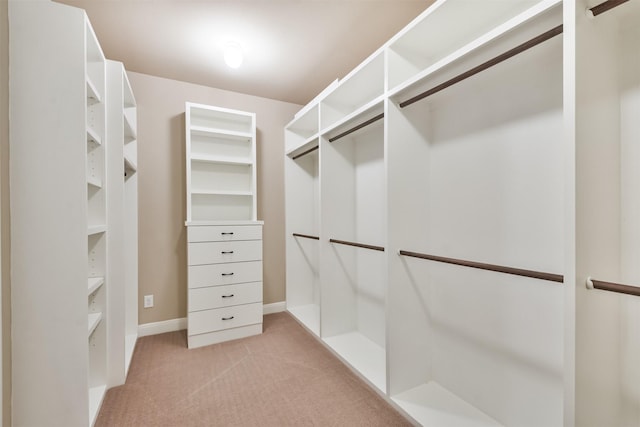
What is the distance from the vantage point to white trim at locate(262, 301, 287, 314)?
10.5ft

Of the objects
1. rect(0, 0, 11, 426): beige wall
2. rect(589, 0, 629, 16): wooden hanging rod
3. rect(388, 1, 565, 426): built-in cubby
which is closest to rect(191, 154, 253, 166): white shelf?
rect(0, 0, 11, 426): beige wall

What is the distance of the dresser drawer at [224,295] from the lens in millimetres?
2439

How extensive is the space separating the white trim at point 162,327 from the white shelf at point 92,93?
6.52 ft

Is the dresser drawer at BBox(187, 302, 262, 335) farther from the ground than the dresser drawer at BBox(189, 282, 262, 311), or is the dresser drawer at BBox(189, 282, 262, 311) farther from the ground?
the dresser drawer at BBox(189, 282, 262, 311)

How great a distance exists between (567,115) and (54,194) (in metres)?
2.02

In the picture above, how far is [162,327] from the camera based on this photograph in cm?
276

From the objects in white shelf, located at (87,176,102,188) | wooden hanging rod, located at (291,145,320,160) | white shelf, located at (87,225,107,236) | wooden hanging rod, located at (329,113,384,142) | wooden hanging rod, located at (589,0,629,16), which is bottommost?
white shelf, located at (87,225,107,236)

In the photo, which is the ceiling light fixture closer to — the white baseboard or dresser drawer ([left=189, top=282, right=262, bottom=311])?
dresser drawer ([left=189, top=282, right=262, bottom=311])

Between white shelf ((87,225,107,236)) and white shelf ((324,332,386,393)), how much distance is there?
5.77 ft

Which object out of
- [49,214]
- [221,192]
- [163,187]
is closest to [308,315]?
[221,192]

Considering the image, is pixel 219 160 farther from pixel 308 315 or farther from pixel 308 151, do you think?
pixel 308 315

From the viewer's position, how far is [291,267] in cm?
327

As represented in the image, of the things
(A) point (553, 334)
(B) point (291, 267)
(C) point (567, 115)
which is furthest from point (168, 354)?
(C) point (567, 115)

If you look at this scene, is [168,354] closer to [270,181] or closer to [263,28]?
[270,181]
